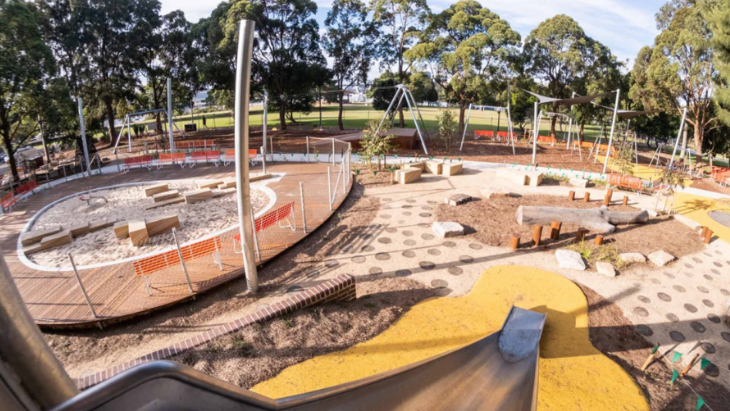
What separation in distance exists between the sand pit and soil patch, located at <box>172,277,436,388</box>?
611 centimetres

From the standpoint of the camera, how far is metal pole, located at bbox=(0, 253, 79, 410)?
5.76 feet

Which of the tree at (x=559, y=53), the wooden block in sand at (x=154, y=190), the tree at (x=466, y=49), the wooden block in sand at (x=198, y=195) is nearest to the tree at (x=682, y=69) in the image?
the tree at (x=559, y=53)

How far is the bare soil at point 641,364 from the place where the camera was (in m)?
6.11

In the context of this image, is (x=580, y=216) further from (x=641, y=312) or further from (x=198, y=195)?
(x=198, y=195)

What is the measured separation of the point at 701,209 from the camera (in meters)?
16.3

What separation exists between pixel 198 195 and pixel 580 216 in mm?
15406

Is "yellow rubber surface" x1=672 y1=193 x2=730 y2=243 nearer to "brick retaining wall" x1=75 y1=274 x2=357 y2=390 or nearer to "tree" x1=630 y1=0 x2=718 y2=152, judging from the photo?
"tree" x1=630 y1=0 x2=718 y2=152

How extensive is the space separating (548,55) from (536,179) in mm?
19463

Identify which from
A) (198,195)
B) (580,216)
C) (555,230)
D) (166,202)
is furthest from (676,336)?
(166,202)

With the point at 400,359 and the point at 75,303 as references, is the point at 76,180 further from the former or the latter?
the point at 400,359

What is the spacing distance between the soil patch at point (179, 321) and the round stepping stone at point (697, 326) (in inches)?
347

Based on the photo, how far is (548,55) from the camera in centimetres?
3203

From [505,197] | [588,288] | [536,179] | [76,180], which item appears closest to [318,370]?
Answer: [588,288]

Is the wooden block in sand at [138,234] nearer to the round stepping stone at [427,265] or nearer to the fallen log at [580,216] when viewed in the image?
the round stepping stone at [427,265]
